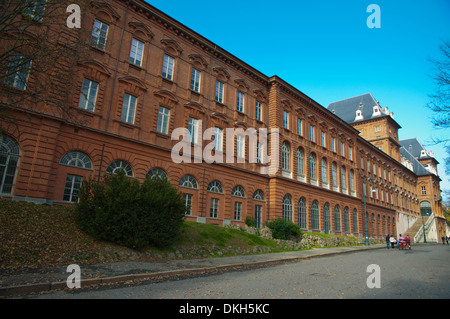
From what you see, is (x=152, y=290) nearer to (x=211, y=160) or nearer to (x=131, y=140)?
(x=131, y=140)

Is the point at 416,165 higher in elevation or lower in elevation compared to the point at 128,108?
higher


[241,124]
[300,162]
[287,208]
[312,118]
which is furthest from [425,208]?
[241,124]

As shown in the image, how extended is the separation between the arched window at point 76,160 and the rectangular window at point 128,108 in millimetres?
3730

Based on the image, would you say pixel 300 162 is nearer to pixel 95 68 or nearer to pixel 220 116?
pixel 220 116

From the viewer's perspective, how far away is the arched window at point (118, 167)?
697 inches

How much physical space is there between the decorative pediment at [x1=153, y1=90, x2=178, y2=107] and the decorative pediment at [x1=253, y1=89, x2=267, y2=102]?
10.4 m

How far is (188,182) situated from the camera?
21.4 meters

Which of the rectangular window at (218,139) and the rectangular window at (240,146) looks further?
the rectangular window at (240,146)

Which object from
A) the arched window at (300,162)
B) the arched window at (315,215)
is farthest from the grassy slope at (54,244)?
the arched window at (315,215)

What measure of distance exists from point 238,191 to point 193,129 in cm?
698

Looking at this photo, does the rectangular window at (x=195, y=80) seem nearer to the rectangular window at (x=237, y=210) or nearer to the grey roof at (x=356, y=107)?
the rectangular window at (x=237, y=210)

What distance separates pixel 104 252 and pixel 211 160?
42.1ft
